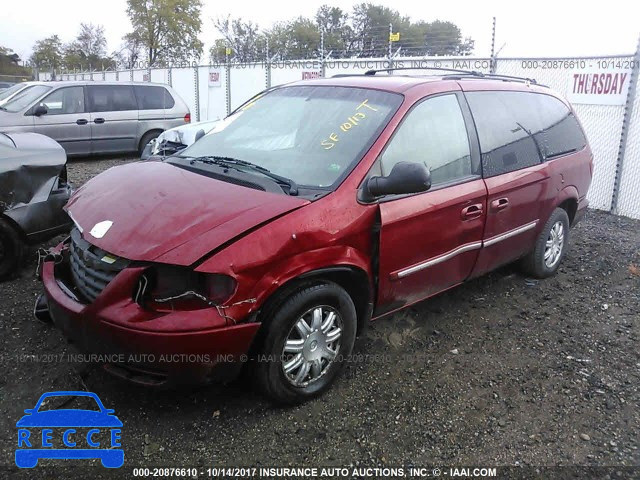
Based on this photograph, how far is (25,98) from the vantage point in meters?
10.2

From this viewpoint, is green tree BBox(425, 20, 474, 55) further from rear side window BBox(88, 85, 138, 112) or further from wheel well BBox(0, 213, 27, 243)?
wheel well BBox(0, 213, 27, 243)

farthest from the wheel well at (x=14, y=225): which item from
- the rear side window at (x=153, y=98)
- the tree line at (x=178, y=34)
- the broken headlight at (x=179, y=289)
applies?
the tree line at (x=178, y=34)

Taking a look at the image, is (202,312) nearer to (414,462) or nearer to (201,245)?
(201,245)

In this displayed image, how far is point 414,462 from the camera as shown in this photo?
9.12 feet

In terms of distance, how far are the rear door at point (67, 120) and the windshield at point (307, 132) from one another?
710 centimetres

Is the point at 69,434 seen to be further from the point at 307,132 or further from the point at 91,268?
the point at 307,132

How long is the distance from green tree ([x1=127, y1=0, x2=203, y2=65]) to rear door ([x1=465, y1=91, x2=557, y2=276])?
4301 centimetres

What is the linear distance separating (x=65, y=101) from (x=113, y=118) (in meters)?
0.92

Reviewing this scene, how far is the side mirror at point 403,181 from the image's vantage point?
3.05m

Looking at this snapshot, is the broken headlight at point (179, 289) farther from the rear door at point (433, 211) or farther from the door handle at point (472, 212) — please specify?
the door handle at point (472, 212)

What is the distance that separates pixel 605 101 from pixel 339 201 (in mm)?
6316

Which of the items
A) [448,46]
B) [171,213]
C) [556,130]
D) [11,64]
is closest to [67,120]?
[448,46]

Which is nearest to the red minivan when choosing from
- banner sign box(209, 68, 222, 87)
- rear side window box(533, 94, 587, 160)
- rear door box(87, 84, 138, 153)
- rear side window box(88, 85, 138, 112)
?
rear side window box(533, 94, 587, 160)

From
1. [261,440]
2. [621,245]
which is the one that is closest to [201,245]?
[261,440]
